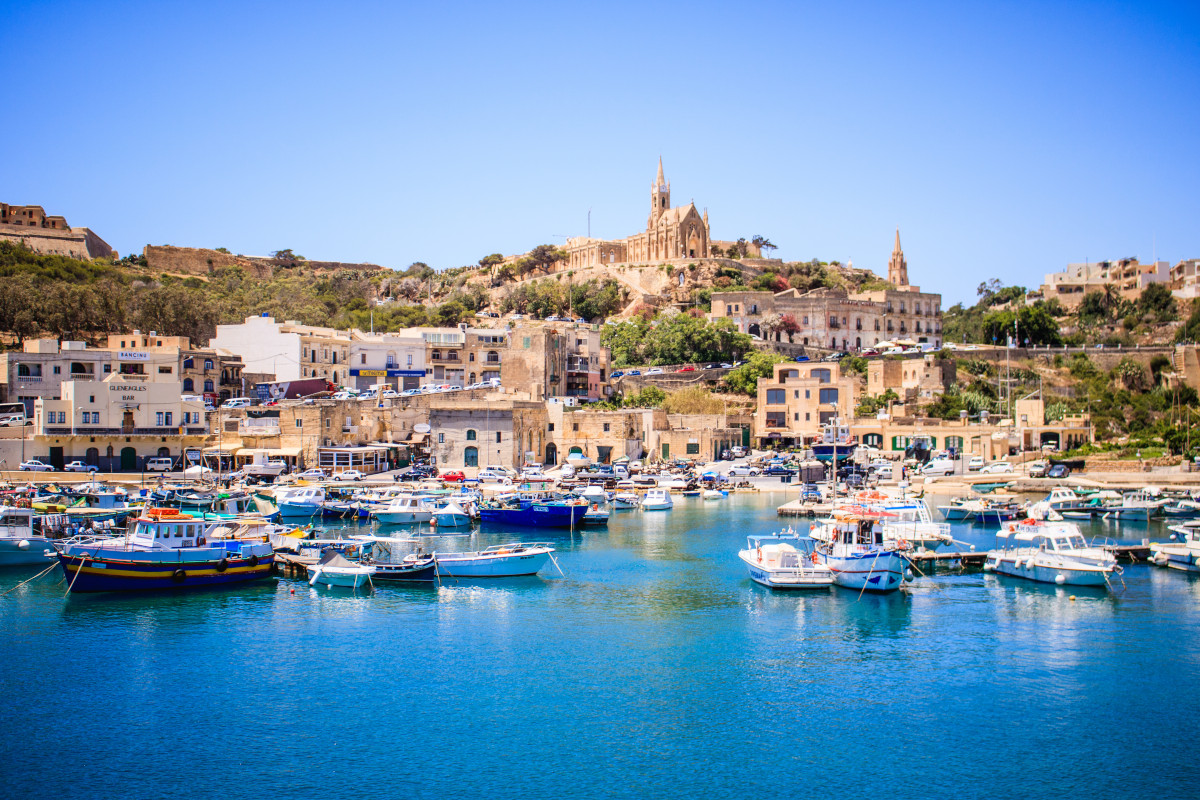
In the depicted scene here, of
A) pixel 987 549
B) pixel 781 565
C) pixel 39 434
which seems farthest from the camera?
pixel 39 434

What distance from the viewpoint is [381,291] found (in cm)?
10162

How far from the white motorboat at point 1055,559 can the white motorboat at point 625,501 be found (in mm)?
16906

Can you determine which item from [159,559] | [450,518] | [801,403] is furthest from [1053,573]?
[801,403]

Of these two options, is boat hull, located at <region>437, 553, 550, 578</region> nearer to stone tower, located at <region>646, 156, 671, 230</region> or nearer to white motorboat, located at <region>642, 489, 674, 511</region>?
white motorboat, located at <region>642, 489, 674, 511</region>

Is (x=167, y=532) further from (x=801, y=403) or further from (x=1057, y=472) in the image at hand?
(x=1057, y=472)

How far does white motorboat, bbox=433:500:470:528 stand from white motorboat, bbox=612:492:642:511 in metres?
8.14

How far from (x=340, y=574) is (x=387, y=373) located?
35.3m

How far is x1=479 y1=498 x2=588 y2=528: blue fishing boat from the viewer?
3816 cm

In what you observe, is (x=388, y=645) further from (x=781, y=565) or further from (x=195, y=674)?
(x=781, y=565)

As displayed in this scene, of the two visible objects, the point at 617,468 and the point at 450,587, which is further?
the point at 617,468

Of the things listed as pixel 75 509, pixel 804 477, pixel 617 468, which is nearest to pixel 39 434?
pixel 75 509

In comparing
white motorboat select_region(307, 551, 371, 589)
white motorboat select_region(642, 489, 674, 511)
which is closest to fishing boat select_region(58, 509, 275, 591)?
white motorboat select_region(307, 551, 371, 589)

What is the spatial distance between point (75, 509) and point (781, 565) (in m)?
25.2

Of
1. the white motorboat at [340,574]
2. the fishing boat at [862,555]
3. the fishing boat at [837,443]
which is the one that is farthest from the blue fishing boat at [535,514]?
the fishing boat at [837,443]
